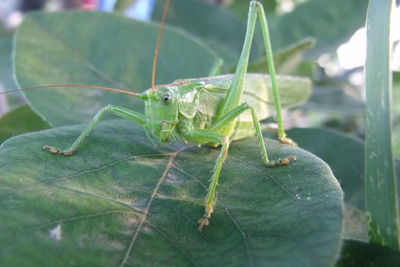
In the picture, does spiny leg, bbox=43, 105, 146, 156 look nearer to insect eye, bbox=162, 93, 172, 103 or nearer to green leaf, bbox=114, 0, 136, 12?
insect eye, bbox=162, 93, 172, 103

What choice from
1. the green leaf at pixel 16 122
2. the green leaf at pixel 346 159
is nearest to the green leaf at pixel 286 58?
the green leaf at pixel 346 159

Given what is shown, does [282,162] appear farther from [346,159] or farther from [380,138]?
[346,159]

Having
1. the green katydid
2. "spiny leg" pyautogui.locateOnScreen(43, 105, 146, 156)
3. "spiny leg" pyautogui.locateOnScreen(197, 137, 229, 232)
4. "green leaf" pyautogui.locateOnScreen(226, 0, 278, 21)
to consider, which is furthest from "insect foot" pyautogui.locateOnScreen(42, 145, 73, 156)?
"green leaf" pyautogui.locateOnScreen(226, 0, 278, 21)

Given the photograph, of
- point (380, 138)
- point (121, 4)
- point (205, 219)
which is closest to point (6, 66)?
point (121, 4)

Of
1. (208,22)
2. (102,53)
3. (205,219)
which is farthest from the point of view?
(208,22)

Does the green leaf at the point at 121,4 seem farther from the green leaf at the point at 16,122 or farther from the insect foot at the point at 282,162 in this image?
the insect foot at the point at 282,162

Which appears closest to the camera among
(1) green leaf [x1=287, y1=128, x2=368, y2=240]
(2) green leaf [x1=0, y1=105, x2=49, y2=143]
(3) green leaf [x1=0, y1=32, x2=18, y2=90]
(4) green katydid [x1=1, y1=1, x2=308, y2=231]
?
(1) green leaf [x1=287, y1=128, x2=368, y2=240]
